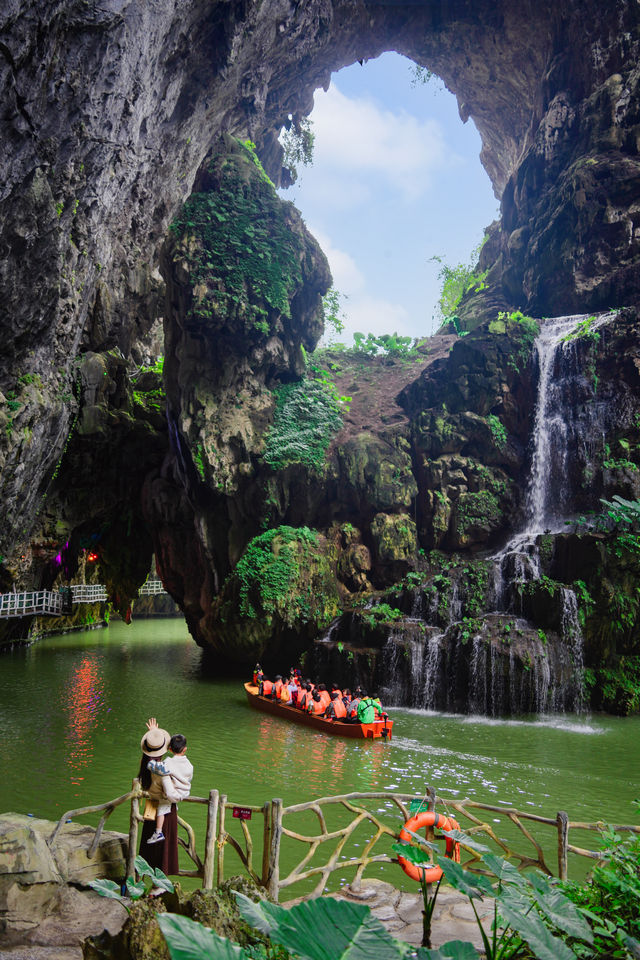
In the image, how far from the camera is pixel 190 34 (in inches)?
559

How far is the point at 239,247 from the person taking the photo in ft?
65.3

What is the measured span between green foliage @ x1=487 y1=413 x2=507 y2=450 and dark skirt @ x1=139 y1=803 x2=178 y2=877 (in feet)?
56.7

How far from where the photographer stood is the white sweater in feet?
15.4

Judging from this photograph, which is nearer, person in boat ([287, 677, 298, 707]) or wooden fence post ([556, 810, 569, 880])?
wooden fence post ([556, 810, 569, 880])

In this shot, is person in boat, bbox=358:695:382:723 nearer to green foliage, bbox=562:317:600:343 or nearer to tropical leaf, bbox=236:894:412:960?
tropical leaf, bbox=236:894:412:960

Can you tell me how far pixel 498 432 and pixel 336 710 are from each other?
39.8 feet

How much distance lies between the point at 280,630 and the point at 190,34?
53.1ft

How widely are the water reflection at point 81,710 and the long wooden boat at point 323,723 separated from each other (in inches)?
143

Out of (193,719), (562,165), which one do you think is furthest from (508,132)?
(193,719)

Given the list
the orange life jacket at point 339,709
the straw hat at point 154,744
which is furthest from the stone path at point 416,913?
the orange life jacket at point 339,709

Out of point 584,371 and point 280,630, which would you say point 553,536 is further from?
point 280,630

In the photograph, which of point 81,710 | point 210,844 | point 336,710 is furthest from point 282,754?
point 210,844

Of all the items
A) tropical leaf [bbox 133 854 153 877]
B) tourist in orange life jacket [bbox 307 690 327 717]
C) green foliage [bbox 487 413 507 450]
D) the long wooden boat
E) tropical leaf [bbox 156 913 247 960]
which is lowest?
the long wooden boat

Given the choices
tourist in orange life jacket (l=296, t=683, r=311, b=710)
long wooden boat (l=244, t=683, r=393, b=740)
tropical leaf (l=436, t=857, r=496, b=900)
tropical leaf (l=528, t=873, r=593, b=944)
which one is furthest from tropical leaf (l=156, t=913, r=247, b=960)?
tourist in orange life jacket (l=296, t=683, r=311, b=710)
